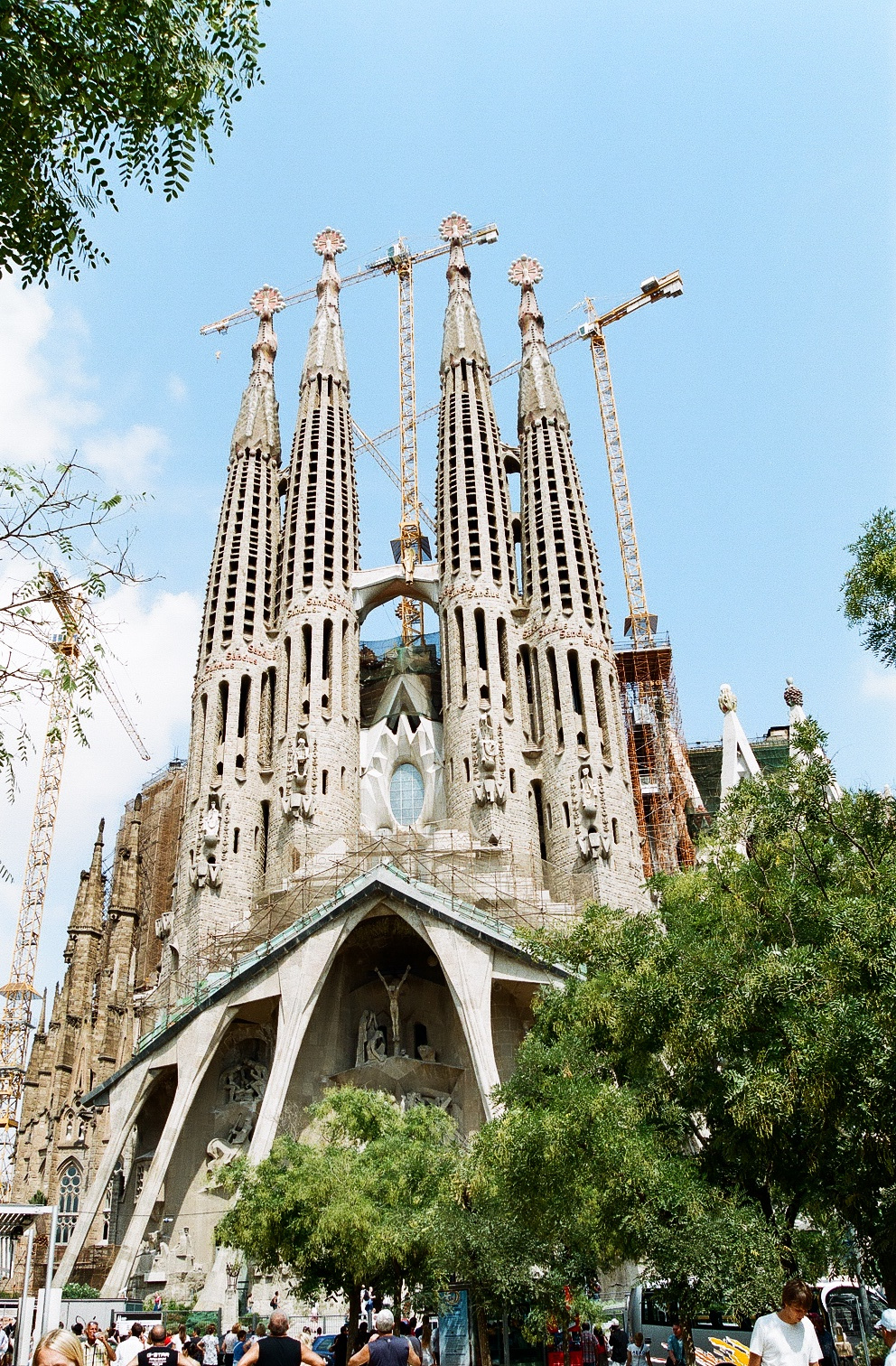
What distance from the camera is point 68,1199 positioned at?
49.0m

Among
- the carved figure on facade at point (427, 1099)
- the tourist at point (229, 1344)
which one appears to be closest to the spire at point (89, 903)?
the carved figure on facade at point (427, 1099)

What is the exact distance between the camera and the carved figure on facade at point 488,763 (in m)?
40.0

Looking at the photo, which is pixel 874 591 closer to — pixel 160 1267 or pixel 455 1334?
pixel 455 1334

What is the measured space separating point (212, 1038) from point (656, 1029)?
2220 centimetres

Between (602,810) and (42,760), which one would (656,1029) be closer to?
(602,810)

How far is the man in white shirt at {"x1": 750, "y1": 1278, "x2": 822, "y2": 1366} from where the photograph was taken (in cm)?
614

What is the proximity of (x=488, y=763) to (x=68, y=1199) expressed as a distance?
86.2ft

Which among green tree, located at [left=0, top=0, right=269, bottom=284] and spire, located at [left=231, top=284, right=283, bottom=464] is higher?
spire, located at [left=231, top=284, right=283, bottom=464]

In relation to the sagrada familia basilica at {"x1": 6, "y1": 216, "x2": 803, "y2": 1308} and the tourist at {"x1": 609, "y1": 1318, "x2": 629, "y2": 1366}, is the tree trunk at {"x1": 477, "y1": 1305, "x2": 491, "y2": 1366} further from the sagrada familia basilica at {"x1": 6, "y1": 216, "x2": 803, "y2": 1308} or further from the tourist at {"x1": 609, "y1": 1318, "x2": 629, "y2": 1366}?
the sagrada familia basilica at {"x1": 6, "y1": 216, "x2": 803, "y2": 1308}

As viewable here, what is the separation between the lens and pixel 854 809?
16.1 m

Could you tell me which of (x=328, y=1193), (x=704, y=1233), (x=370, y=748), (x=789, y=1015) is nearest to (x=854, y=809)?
(x=789, y=1015)

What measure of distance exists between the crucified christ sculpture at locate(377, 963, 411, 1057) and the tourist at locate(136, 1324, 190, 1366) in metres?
28.5

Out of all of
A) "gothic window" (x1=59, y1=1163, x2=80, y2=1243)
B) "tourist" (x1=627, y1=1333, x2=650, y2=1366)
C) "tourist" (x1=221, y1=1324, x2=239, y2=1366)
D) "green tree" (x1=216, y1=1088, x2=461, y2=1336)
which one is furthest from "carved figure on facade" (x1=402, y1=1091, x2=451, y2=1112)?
"gothic window" (x1=59, y1=1163, x2=80, y2=1243)

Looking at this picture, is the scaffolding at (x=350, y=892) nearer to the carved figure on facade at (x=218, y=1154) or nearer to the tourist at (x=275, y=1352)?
the carved figure on facade at (x=218, y=1154)
